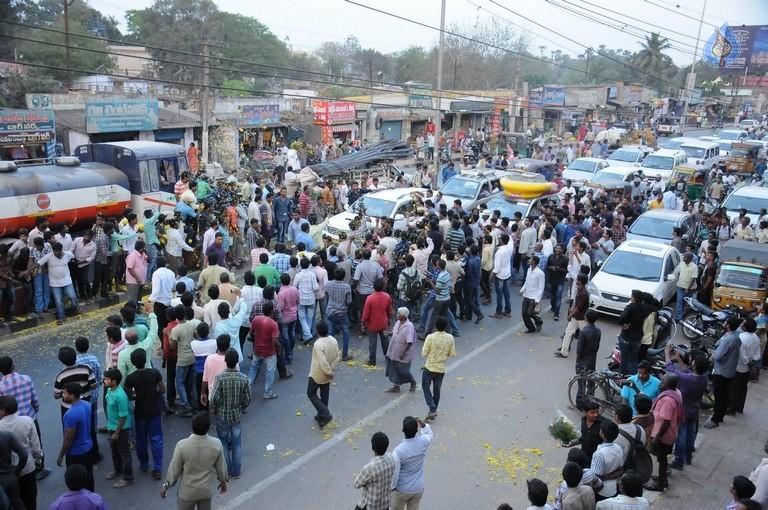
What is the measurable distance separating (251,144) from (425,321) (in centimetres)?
2192

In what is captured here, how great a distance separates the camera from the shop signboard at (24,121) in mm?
21344

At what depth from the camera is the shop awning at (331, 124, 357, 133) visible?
116 ft

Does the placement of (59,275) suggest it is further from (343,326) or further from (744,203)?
(744,203)

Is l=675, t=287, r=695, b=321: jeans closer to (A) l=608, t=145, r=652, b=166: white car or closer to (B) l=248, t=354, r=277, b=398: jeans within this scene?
(B) l=248, t=354, r=277, b=398: jeans

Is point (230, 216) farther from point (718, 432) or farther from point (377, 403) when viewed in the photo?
point (718, 432)

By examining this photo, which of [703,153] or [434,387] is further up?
[703,153]

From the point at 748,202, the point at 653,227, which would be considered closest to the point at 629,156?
the point at 748,202

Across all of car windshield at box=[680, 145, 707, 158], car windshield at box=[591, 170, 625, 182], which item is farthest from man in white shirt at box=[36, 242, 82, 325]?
car windshield at box=[680, 145, 707, 158]

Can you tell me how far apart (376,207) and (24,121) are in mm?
13021

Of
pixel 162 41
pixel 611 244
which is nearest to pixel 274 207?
pixel 611 244

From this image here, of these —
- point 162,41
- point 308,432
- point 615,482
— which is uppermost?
point 162,41

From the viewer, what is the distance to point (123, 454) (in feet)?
24.5

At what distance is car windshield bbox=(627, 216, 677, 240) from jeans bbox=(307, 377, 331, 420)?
38.2ft

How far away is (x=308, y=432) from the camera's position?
889 cm
